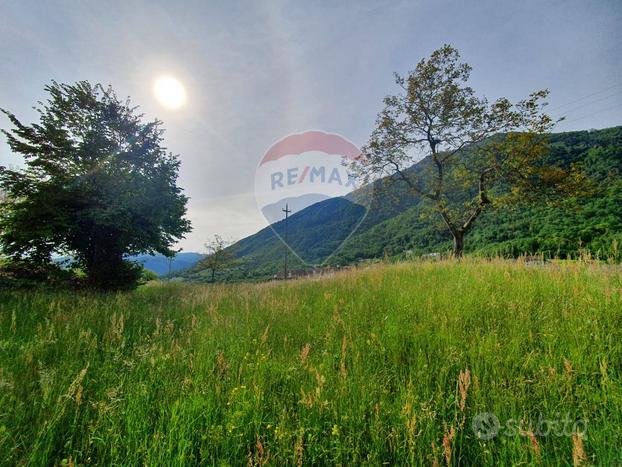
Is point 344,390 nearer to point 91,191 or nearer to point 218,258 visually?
point 91,191

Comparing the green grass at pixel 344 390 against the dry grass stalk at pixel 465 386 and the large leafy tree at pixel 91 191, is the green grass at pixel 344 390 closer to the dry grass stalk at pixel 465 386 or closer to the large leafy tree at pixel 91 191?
the dry grass stalk at pixel 465 386

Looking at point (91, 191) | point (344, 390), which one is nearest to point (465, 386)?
point (344, 390)

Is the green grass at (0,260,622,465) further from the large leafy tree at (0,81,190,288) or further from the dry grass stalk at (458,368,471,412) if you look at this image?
the large leafy tree at (0,81,190,288)

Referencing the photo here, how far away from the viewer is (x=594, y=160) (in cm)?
4750

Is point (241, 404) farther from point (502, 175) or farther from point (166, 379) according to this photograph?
point (502, 175)

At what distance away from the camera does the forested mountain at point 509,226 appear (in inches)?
391

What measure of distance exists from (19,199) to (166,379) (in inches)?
537

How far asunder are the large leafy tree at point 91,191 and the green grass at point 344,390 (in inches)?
322

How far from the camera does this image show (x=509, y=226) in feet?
105

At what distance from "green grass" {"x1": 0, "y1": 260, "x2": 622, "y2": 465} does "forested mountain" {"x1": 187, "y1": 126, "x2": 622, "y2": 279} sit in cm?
325

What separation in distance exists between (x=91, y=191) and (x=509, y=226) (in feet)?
139

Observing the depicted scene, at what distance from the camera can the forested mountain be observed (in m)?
9.93

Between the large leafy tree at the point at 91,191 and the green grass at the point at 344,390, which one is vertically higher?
the large leafy tree at the point at 91,191

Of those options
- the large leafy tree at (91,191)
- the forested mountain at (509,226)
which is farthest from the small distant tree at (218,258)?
the large leafy tree at (91,191)
